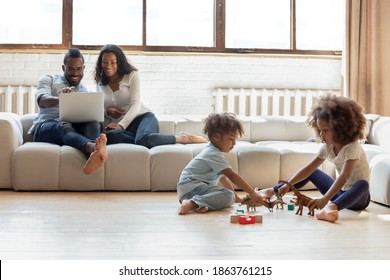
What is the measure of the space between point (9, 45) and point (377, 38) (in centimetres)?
326

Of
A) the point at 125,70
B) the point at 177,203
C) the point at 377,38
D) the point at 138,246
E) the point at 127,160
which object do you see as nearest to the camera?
the point at 138,246

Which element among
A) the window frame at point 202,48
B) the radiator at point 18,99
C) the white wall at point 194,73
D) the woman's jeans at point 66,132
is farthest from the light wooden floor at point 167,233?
the window frame at point 202,48

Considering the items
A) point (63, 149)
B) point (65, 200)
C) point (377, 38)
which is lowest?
point (65, 200)

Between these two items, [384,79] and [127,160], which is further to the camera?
[384,79]

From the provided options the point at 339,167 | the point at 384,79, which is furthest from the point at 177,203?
the point at 384,79

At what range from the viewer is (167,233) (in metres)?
2.79

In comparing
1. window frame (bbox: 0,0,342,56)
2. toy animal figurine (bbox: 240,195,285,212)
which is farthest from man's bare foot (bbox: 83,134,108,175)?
window frame (bbox: 0,0,342,56)

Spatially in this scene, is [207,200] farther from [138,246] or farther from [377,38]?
[377,38]

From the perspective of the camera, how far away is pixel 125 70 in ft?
15.0

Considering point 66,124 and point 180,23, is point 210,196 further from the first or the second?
point 180,23

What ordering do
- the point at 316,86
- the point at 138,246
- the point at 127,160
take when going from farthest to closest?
the point at 316,86
the point at 127,160
the point at 138,246

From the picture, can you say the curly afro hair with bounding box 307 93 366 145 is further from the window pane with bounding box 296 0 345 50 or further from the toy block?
the window pane with bounding box 296 0 345 50

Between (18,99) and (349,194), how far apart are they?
3536 mm

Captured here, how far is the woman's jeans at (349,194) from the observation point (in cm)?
330
